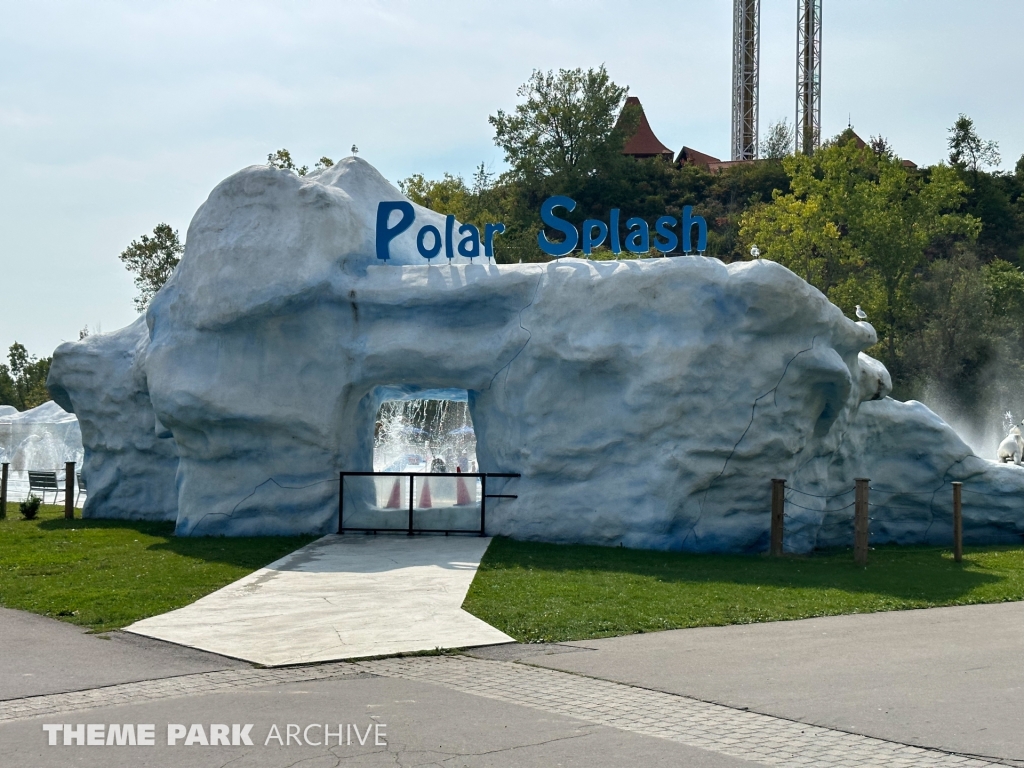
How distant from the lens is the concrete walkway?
31.8 ft

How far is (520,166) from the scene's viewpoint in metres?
62.9

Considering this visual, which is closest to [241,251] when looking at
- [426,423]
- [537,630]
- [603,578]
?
[603,578]

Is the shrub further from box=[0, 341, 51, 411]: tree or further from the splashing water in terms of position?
box=[0, 341, 51, 411]: tree

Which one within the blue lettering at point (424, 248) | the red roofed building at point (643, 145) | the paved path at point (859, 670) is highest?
the red roofed building at point (643, 145)

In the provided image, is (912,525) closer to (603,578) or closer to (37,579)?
(603,578)

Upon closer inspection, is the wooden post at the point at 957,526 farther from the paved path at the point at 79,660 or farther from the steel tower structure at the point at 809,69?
the steel tower structure at the point at 809,69

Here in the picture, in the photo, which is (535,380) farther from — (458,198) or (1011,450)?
(458,198)

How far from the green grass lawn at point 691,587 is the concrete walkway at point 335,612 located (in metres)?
0.43

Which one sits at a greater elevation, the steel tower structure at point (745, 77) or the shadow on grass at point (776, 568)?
the steel tower structure at point (745, 77)

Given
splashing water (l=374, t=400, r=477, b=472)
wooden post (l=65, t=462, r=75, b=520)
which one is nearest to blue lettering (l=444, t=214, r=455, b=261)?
wooden post (l=65, t=462, r=75, b=520)

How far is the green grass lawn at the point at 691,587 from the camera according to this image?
11.0 metres

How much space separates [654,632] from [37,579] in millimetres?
8015

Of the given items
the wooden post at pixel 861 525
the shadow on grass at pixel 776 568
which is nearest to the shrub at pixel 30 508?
the shadow on grass at pixel 776 568

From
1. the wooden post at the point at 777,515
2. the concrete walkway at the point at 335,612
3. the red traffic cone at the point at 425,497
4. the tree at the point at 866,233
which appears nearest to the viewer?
the concrete walkway at the point at 335,612
